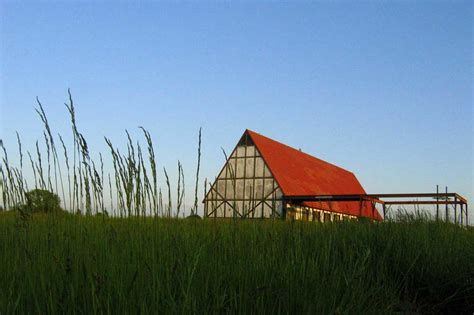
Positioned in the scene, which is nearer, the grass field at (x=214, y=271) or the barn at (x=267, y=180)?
the grass field at (x=214, y=271)

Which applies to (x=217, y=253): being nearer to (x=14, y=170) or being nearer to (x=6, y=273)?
(x=6, y=273)

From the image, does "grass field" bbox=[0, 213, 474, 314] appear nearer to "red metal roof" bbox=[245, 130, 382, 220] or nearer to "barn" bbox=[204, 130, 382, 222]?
"red metal roof" bbox=[245, 130, 382, 220]

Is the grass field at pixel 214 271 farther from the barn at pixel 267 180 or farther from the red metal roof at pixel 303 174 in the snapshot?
the barn at pixel 267 180

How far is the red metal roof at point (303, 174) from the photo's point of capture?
2236 centimetres

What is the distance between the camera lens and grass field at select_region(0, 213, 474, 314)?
2137mm

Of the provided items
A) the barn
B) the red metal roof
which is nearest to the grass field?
the red metal roof

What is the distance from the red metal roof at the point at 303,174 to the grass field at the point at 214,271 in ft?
47.7

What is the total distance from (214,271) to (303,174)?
76.5 ft

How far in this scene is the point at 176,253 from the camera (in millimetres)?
2979

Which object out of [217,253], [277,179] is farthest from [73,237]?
[277,179]

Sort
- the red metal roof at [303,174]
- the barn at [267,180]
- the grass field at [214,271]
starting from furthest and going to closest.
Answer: the red metal roof at [303,174] < the barn at [267,180] < the grass field at [214,271]

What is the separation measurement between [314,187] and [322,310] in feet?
75.7

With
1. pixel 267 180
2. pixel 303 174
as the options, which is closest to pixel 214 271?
pixel 267 180

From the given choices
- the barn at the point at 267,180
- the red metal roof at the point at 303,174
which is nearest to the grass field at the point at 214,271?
the red metal roof at the point at 303,174
